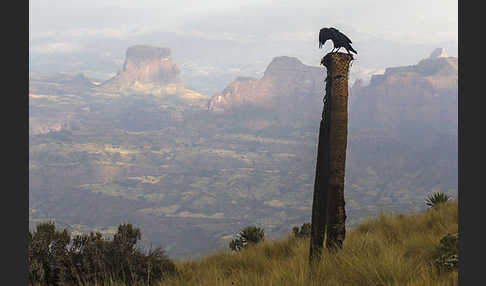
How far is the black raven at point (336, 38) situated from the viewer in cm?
636

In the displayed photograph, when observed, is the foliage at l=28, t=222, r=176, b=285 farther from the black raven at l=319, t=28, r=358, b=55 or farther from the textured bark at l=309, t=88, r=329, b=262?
the black raven at l=319, t=28, r=358, b=55

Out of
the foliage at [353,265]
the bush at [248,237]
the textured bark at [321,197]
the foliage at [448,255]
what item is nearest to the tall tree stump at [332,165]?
the textured bark at [321,197]

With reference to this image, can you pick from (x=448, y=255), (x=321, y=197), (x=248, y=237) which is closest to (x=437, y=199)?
(x=248, y=237)

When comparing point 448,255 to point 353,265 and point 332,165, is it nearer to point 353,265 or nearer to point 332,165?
point 353,265

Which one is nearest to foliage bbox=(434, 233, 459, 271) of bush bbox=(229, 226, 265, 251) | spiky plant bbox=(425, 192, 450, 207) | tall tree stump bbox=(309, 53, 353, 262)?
tall tree stump bbox=(309, 53, 353, 262)

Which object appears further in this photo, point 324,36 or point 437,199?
point 437,199

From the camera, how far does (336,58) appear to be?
6.34m

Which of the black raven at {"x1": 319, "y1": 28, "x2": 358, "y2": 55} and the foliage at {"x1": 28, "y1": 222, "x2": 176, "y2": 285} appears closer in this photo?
the foliage at {"x1": 28, "y1": 222, "x2": 176, "y2": 285}

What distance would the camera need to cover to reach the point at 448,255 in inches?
206

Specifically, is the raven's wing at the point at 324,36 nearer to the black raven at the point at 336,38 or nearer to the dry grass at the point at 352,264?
the black raven at the point at 336,38

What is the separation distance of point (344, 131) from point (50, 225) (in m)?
5.73

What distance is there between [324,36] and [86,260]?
5769mm

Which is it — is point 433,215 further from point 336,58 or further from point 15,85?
point 15,85

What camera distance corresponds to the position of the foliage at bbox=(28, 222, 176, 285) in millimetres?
5892
